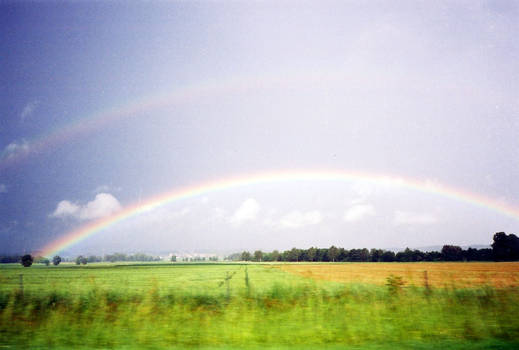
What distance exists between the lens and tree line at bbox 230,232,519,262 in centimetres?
8081

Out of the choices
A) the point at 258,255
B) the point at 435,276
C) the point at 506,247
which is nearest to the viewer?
the point at 435,276

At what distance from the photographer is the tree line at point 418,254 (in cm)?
8081

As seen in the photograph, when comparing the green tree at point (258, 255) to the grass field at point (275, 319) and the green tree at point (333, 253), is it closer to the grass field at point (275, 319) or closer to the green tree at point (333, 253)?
the green tree at point (333, 253)

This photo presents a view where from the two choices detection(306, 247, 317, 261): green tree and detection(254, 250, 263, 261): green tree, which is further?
detection(254, 250, 263, 261): green tree

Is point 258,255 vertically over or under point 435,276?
under

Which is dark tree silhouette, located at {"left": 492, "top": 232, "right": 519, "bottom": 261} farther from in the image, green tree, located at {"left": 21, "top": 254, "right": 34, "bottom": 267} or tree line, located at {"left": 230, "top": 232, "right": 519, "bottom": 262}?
green tree, located at {"left": 21, "top": 254, "right": 34, "bottom": 267}

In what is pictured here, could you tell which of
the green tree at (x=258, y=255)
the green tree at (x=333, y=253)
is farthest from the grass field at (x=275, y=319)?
Result: the green tree at (x=258, y=255)

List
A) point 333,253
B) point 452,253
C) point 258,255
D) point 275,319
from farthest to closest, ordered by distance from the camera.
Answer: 1. point 258,255
2. point 333,253
3. point 452,253
4. point 275,319

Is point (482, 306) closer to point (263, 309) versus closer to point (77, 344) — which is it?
point (263, 309)

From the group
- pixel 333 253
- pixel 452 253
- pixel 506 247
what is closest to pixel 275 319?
pixel 506 247

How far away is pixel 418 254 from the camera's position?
93.9 m

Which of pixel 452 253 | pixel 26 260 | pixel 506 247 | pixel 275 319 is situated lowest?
pixel 26 260

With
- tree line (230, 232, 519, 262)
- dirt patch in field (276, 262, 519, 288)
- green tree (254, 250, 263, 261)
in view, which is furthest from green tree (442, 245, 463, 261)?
green tree (254, 250, 263, 261)

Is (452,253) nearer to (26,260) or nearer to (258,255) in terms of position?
(258,255)
